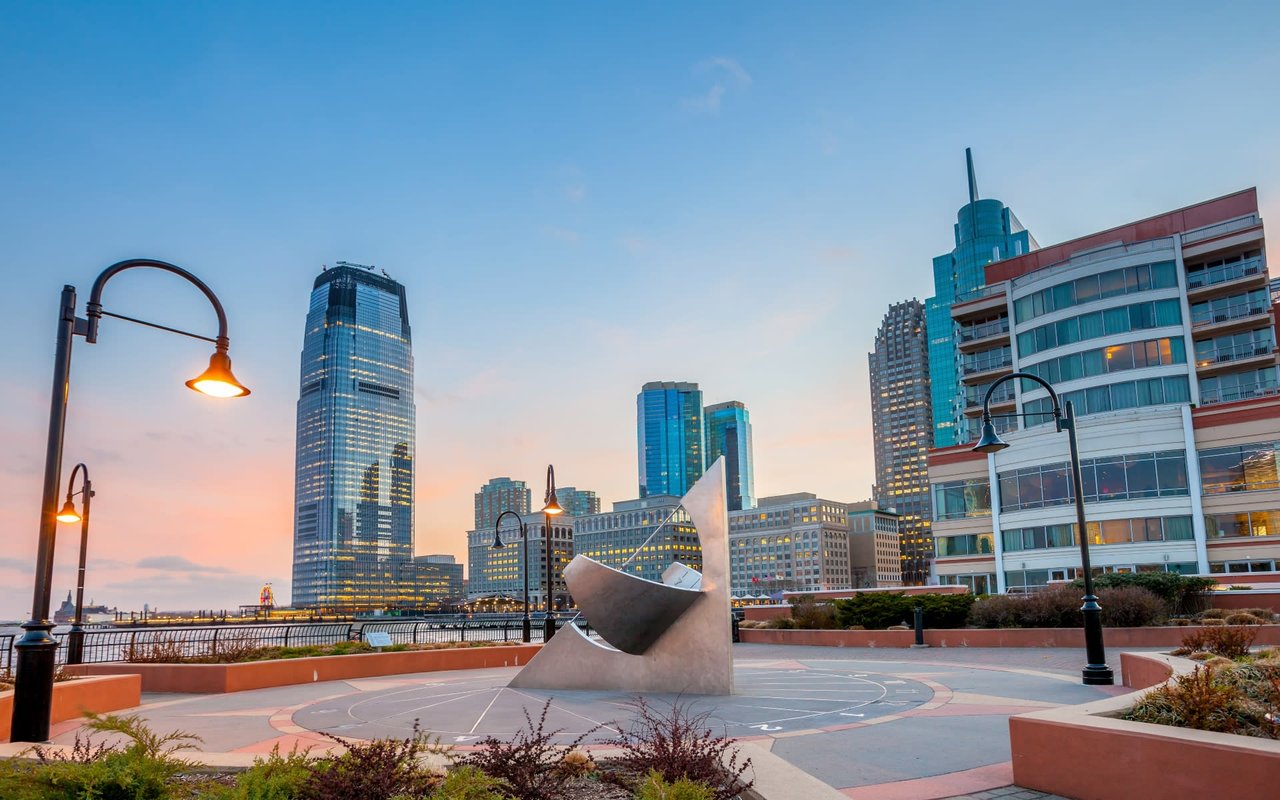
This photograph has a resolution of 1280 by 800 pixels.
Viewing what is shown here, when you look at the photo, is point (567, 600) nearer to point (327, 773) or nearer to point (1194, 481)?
point (1194, 481)

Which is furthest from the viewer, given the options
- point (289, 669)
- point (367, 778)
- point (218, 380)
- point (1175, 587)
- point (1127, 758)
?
point (1175, 587)

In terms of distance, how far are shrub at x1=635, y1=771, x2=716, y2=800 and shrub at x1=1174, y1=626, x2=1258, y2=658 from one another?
9.63 meters

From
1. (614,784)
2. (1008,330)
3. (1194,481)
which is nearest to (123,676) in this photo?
(614,784)

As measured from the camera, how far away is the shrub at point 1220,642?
1189 centimetres

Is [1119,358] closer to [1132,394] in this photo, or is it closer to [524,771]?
[1132,394]

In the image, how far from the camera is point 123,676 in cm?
1420

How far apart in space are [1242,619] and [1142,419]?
94.1 feet

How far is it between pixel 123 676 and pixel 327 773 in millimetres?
10991

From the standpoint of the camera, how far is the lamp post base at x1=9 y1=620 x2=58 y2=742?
898cm

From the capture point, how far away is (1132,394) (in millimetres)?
50375

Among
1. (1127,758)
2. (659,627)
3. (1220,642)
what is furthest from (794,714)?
(1220,642)

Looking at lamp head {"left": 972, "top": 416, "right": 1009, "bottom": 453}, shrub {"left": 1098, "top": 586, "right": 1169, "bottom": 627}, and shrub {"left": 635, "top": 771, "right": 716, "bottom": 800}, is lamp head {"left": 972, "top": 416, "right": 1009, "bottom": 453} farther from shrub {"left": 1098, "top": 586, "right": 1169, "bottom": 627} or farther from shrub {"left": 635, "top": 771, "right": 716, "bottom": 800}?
shrub {"left": 635, "top": 771, "right": 716, "bottom": 800}

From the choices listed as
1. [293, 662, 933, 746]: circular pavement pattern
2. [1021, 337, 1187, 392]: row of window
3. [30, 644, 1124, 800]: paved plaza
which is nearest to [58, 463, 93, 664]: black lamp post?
[30, 644, 1124, 800]: paved plaza

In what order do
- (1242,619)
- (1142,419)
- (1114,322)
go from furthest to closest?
(1114,322) → (1142,419) → (1242,619)
